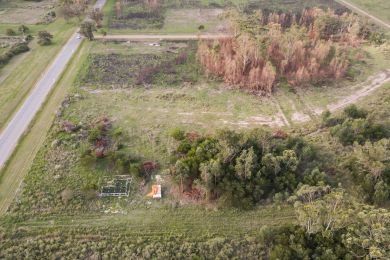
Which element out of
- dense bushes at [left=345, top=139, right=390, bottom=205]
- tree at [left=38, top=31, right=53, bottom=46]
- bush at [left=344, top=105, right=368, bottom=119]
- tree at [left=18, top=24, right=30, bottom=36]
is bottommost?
dense bushes at [left=345, top=139, right=390, bottom=205]

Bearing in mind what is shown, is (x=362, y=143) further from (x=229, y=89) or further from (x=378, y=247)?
(x=229, y=89)

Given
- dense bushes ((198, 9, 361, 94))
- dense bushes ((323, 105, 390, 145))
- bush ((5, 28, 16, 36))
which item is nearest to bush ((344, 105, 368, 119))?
dense bushes ((323, 105, 390, 145))

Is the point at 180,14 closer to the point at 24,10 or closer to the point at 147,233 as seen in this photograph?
the point at 24,10

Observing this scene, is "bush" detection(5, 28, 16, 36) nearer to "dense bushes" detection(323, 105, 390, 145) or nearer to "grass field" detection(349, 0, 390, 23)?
"dense bushes" detection(323, 105, 390, 145)

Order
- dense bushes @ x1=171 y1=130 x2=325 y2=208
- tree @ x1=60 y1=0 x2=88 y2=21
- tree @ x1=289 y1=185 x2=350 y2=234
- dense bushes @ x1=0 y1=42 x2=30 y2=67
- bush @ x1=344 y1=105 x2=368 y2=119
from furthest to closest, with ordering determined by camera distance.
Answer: tree @ x1=60 y1=0 x2=88 y2=21, dense bushes @ x1=0 y1=42 x2=30 y2=67, bush @ x1=344 y1=105 x2=368 y2=119, dense bushes @ x1=171 y1=130 x2=325 y2=208, tree @ x1=289 y1=185 x2=350 y2=234

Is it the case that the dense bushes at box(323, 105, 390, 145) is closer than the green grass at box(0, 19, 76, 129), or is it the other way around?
the dense bushes at box(323, 105, 390, 145)

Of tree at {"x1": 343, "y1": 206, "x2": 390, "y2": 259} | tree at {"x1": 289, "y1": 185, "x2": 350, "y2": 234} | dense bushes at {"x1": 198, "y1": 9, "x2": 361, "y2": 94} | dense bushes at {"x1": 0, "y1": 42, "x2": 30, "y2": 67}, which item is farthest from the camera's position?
dense bushes at {"x1": 0, "y1": 42, "x2": 30, "y2": 67}

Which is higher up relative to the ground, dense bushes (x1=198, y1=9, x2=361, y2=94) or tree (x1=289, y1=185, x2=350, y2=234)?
dense bushes (x1=198, y1=9, x2=361, y2=94)
